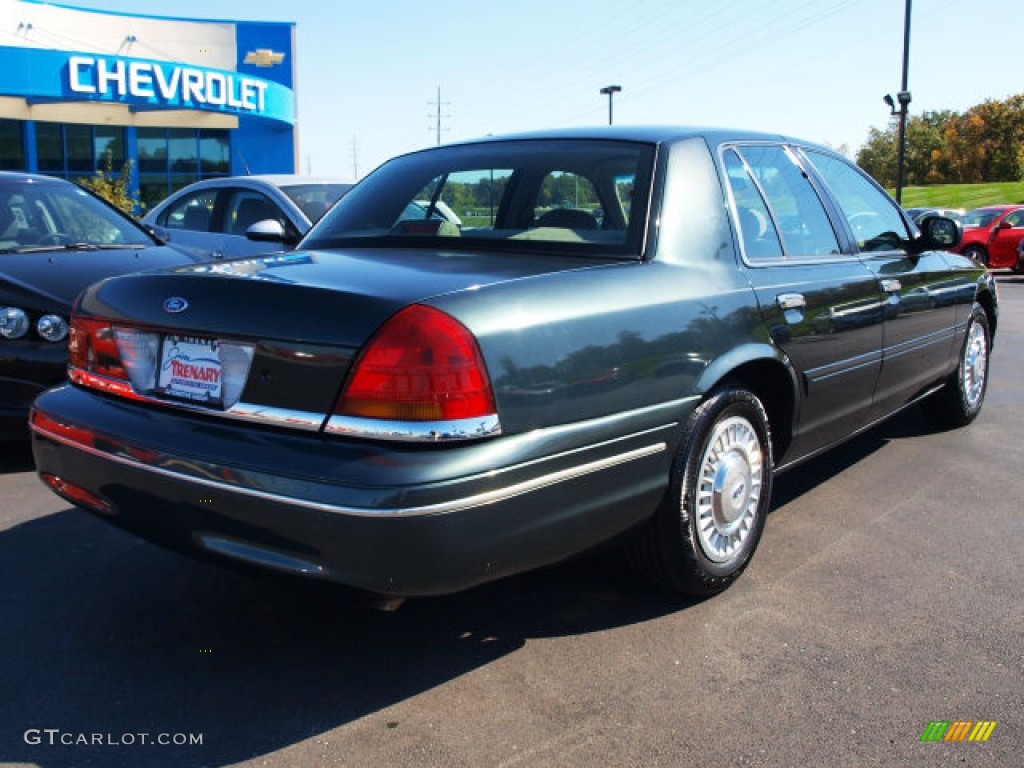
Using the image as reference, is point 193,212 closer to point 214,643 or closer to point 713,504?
point 214,643

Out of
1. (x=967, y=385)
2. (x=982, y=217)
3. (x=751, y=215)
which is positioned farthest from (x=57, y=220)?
(x=982, y=217)

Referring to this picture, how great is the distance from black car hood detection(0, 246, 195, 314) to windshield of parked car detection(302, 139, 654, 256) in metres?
1.89

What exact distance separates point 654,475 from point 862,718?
0.88 m

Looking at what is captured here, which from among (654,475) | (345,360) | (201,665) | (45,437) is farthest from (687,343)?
(45,437)

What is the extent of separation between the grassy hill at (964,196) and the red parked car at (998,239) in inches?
1304

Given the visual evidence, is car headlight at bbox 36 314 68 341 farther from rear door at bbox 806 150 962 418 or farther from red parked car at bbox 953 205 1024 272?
red parked car at bbox 953 205 1024 272

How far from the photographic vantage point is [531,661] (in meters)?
2.92

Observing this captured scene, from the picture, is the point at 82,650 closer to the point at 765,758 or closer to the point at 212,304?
the point at 212,304

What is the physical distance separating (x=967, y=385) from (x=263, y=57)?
105 ft

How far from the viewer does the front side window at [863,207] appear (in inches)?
174

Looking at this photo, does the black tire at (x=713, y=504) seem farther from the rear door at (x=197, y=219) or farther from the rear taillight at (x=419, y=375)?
the rear door at (x=197, y=219)

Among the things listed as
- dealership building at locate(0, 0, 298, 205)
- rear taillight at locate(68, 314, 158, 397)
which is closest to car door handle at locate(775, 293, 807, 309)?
rear taillight at locate(68, 314, 158, 397)

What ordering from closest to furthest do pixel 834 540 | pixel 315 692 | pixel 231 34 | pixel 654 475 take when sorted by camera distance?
1. pixel 315 692
2. pixel 654 475
3. pixel 834 540
4. pixel 231 34

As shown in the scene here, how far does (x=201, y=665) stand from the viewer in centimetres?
288
